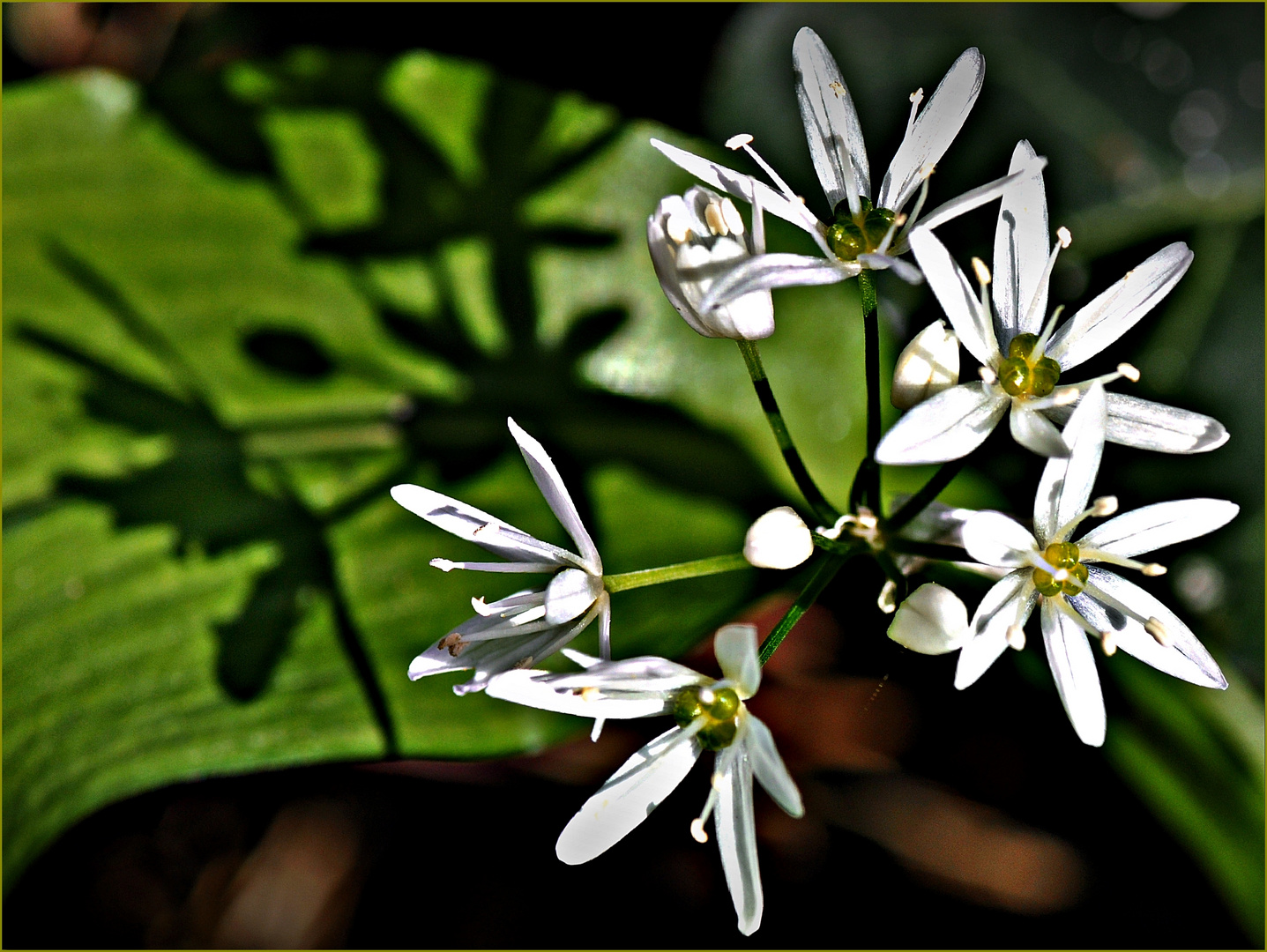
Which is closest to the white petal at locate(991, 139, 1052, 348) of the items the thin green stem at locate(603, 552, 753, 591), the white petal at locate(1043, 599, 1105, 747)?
the white petal at locate(1043, 599, 1105, 747)

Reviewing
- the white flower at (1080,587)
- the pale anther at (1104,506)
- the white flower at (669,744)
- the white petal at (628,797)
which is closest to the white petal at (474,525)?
the white flower at (669,744)

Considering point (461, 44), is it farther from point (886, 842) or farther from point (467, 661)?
point (886, 842)

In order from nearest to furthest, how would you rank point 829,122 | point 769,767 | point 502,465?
point 769,767
point 829,122
point 502,465

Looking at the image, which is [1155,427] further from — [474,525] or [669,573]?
[474,525]

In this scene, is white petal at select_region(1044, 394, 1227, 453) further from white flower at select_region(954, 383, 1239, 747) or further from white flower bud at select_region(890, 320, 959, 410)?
white flower bud at select_region(890, 320, 959, 410)

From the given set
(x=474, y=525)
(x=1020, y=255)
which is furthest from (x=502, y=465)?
(x=1020, y=255)
